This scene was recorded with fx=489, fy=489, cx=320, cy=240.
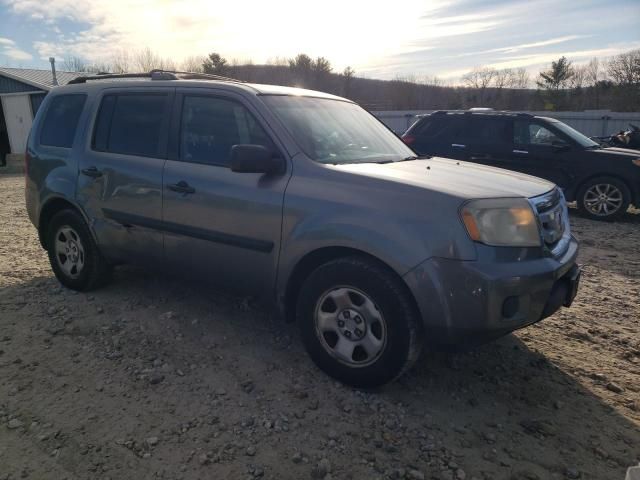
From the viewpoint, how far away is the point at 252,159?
301 centimetres

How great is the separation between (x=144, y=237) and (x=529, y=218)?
283 cm

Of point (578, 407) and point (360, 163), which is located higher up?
point (360, 163)

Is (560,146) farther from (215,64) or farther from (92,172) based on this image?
(215,64)

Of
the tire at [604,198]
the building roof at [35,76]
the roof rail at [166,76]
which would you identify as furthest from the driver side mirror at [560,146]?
the building roof at [35,76]

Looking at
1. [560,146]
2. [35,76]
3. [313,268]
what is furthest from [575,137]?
[35,76]

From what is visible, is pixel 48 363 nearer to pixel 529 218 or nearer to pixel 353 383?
pixel 353 383

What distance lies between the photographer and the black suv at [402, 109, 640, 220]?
8.33 meters

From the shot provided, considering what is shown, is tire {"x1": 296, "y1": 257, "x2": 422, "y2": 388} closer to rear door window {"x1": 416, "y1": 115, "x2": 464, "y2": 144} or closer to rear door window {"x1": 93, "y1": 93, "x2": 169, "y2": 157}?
rear door window {"x1": 93, "y1": 93, "x2": 169, "y2": 157}

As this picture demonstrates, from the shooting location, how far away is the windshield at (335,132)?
130 inches

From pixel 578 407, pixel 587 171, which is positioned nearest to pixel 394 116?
pixel 587 171

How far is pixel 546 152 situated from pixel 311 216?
7165 mm

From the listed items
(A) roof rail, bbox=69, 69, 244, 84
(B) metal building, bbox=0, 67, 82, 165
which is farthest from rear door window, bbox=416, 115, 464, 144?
(B) metal building, bbox=0, 67, 82, 165

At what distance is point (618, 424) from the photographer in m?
2.76

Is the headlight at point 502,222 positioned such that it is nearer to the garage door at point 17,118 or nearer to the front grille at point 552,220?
the front grille at point 552,220
